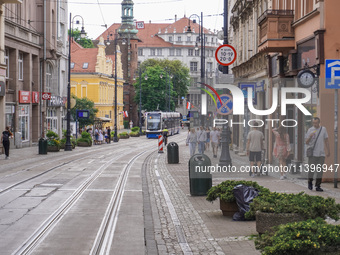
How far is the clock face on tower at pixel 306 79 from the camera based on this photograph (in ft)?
60.9

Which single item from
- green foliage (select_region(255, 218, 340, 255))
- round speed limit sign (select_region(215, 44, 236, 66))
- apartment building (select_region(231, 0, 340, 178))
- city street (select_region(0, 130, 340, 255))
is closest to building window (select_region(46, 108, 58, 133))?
apartment building (select_region(231, 0, 340, 178))

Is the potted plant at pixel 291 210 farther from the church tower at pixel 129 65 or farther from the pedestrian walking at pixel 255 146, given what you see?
the church tower at pixel 129 65

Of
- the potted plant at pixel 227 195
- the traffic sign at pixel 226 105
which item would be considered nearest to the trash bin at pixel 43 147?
the traffic sign at pixel 226 105

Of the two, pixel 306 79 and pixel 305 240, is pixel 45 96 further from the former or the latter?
pixel 305 240

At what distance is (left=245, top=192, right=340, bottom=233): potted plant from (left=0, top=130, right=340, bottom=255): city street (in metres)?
0.48

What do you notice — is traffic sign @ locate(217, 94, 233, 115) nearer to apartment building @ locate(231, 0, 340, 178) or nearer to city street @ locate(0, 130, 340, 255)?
apartment building @ locate(231, 0, 340, 178)

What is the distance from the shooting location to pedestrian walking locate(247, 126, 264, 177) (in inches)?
808

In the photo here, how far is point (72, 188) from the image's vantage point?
18594 millimetres

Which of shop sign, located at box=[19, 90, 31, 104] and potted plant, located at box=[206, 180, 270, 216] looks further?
shop sign, located at box=[19, 90, 31, 104]

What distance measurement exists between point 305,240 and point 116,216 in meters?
6.87

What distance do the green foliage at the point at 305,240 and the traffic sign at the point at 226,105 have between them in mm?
13663

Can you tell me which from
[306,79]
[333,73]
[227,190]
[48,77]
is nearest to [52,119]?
[48,77]

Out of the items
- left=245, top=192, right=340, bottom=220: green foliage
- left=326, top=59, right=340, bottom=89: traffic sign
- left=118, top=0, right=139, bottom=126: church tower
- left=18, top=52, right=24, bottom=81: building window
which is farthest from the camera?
left=118, top=0, right=139, bottom=126: church tower

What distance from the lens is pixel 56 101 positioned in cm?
5344
